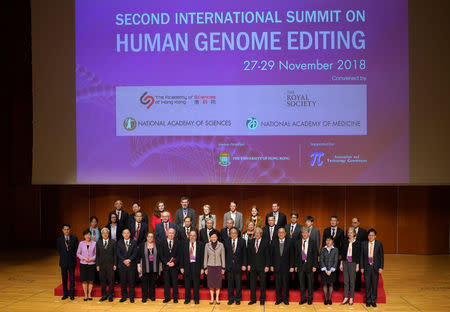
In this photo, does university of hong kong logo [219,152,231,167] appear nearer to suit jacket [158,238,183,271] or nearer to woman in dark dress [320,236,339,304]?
suit jacket [158,238,183,271]

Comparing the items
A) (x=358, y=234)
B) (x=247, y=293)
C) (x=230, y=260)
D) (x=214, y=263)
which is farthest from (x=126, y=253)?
(x=358, y=234)

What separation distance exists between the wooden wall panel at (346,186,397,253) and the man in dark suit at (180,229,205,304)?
429cm

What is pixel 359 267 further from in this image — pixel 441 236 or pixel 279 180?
pixel 441 236

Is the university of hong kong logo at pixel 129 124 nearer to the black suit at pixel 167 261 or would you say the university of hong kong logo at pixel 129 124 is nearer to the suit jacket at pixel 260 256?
the black suit at pixel 167 261

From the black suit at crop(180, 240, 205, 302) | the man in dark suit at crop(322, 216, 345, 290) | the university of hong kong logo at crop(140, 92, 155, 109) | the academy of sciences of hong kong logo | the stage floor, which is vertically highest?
the university of hong kong logo at crop(140, 92, 155, 109)

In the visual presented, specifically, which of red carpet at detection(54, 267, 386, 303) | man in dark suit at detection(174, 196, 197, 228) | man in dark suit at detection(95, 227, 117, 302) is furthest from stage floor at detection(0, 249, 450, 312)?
man in dark suit at detection(174, 196, 197, 228)

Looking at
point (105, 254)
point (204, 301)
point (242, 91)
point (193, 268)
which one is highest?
point (242, 91)

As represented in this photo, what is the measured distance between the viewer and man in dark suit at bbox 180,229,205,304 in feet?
22.2

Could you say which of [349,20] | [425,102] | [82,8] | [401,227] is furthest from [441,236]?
[82,8]

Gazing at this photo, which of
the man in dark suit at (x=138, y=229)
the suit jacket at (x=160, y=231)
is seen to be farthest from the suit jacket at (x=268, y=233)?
the man in dark suit at (x=138, y=229)

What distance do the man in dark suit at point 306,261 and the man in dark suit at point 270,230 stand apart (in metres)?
0.45

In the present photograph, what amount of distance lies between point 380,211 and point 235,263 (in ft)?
14.4

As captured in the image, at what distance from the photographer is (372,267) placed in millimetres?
6578

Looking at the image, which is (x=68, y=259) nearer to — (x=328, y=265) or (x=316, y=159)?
(x=328, y=265)
